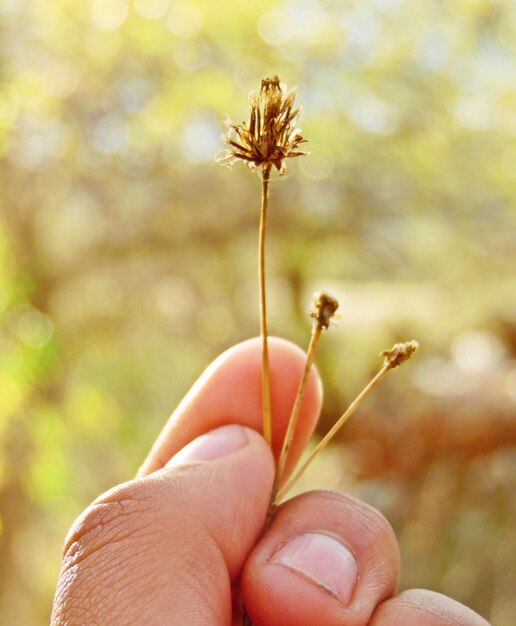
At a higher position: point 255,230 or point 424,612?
point 255,230

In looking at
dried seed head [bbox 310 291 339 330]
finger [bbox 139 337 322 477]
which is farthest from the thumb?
dried seed head [bbox 310 291 339 330]

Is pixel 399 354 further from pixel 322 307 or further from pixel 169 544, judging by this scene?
pixel 169 544

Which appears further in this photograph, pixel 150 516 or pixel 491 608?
pixel 491 608

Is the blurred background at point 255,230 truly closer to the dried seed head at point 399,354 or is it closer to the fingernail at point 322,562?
the fingernail at point 322,562

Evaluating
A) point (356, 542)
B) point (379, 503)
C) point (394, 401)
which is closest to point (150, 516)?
point (356, 542)

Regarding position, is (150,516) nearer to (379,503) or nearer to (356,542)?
(356,542)

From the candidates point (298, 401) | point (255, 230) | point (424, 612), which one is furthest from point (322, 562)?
point (255, 230)
